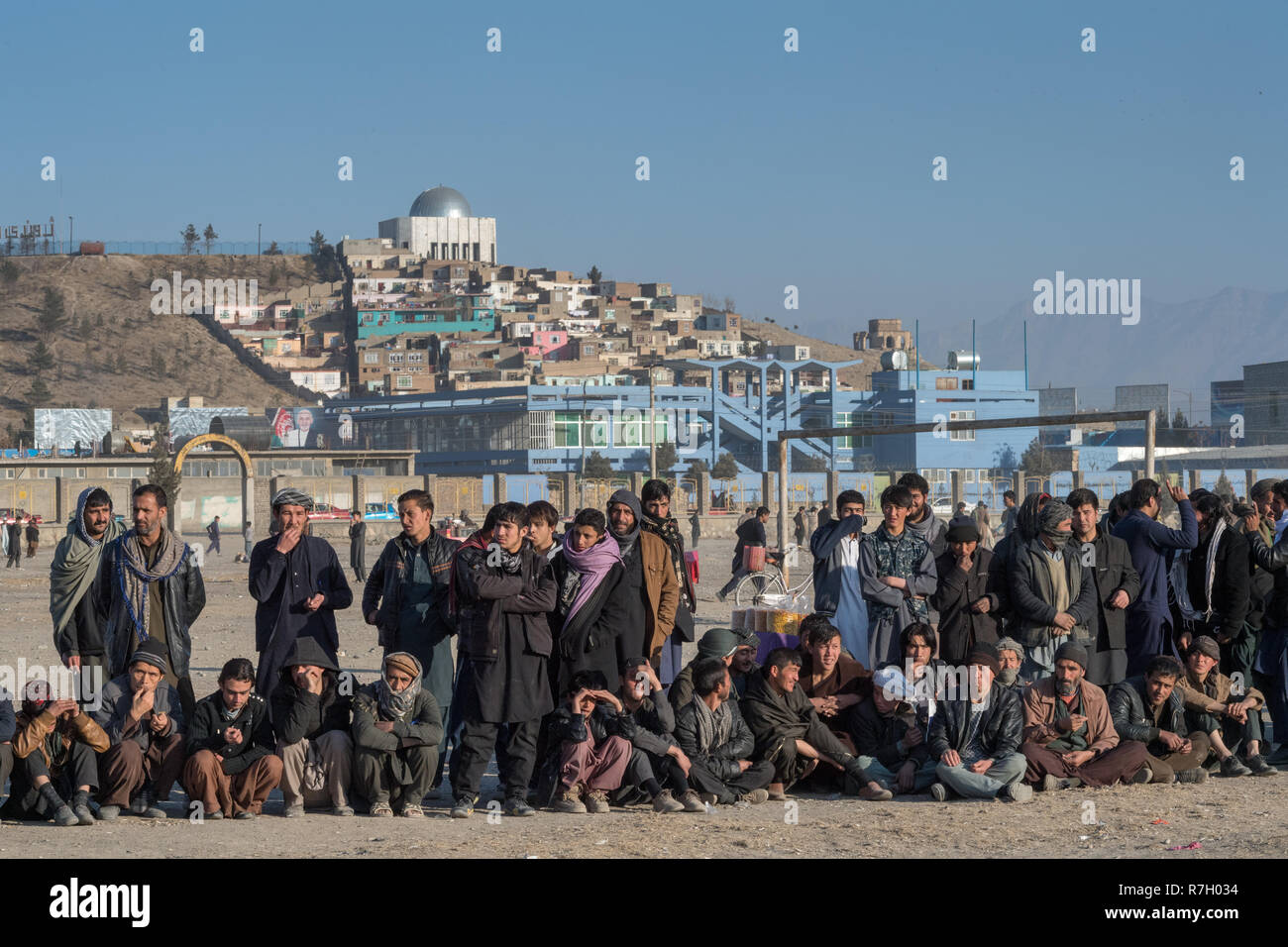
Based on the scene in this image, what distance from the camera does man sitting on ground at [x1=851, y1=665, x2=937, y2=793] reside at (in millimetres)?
8406

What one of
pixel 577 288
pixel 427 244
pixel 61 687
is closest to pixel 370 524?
pixel 61 687

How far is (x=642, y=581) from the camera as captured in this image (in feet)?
27.5

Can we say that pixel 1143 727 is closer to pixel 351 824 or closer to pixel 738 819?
pixel 738 819

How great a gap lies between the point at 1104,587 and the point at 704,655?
2.29 metres

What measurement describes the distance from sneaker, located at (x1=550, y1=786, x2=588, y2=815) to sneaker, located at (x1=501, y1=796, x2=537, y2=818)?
0.43 ft

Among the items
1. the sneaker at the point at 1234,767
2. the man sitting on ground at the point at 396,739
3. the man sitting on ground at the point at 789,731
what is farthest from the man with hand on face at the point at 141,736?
the sneaker at the point at 1234,767

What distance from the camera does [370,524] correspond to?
138 feet

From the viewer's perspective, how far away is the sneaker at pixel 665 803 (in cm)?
794

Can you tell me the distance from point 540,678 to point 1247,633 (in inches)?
163

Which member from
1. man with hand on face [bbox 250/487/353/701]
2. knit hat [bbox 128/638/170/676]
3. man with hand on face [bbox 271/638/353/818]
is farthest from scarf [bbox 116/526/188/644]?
man with hand on face [bbox 271/638/353/818]

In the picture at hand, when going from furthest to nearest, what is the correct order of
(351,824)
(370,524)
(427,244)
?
(427,244) → (370,524) → (351,824)

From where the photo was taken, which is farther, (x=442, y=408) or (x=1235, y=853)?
(x=442, y=408)

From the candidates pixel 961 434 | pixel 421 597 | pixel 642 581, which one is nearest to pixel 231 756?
pixel 421 597

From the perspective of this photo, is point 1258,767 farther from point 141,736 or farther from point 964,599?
point 141,736
